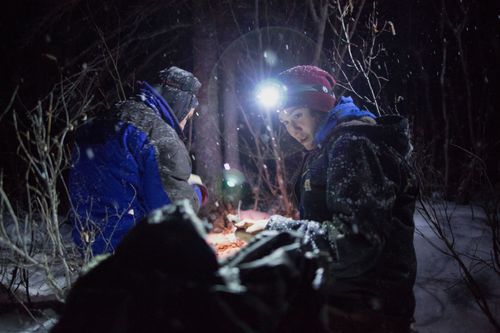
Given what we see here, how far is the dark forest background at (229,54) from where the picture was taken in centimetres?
749

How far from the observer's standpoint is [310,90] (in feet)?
8.32

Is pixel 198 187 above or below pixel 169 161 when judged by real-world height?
below

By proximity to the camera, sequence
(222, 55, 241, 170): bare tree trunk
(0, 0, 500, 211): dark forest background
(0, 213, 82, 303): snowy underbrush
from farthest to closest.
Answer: (222, 55, 241, 170): bare tree trunk → (0, 0, 500, 211): dark forest background → (0, 213, 82, 303): snowy underbrush

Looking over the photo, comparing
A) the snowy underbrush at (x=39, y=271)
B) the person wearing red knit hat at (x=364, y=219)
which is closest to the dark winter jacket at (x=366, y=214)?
the person wearing red knit hat at (x=364, y=219)

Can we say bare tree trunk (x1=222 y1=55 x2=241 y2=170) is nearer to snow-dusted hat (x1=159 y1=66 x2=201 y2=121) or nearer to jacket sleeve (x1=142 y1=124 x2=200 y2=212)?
snow-dusted hat (x1=159 y1=66 x2=201 y2=121)

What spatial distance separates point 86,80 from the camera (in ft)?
23.4

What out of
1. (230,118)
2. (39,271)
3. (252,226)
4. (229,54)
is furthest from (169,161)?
(230,118)

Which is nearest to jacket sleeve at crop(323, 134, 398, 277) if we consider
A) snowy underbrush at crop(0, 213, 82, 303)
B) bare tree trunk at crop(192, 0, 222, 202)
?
snowy underbrush at crop(0, 213, 82, 303)

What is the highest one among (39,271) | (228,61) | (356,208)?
(228,61)

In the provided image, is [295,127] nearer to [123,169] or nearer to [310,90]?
[310,90]

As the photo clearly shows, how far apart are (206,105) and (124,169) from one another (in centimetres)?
650

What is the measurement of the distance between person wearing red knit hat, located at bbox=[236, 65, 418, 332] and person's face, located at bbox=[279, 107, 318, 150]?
333 millimetres

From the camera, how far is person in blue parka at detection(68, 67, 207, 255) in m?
2.71

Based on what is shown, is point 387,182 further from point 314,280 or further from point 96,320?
point 96,320
